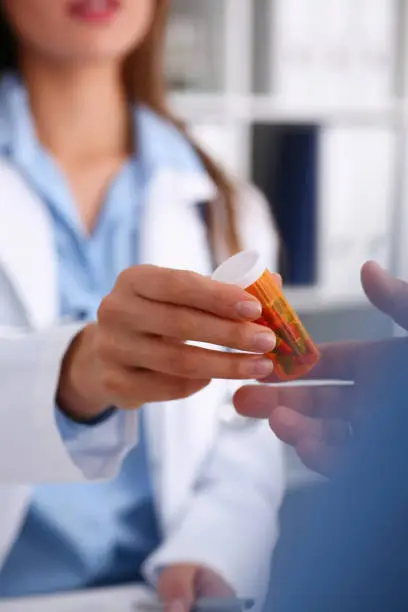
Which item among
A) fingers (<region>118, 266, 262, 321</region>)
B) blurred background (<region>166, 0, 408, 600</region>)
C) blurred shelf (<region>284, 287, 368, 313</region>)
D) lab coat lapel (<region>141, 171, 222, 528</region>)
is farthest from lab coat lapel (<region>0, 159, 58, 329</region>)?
blurred shelf (<region>284, 287, 368, 313</region>)

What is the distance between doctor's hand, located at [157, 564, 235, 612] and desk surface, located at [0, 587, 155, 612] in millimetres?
15

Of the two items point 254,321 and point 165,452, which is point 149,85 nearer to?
point 165,452

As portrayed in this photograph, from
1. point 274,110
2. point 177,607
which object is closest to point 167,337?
point 177,607

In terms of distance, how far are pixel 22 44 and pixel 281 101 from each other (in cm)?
67

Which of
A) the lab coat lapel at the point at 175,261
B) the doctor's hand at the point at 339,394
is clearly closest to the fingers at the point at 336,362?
the doctor's hand at the point at 339,394

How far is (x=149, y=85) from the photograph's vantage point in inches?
35.2

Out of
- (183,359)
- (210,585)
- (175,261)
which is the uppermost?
(183,359)

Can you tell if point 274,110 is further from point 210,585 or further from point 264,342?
point 264,342

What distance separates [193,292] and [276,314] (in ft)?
0.14

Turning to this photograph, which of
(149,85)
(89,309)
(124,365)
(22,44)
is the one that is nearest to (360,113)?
(149,85)

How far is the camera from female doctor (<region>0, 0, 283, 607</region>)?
20.6 inches

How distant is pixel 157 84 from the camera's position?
2.93 feet

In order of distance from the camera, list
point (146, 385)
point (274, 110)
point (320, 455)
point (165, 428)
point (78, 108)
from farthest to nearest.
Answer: point (274, 110) < point (78, 108) < point (165, 428) < point (146, 385) < point (320, 455)

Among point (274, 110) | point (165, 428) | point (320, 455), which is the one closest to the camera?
point (320, 455)
